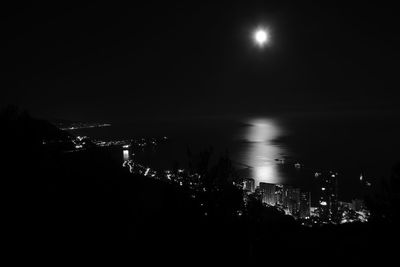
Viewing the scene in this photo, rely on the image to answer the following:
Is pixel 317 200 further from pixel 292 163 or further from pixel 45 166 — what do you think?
pixel 45 166

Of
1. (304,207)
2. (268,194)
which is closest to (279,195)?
(268,194)

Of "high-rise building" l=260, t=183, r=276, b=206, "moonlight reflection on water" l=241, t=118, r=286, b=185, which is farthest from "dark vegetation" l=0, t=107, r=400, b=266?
"moonlight reflection on water" l=241, t=118, r=286, b=185

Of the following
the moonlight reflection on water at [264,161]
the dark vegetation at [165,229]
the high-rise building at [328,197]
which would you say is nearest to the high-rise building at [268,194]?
the high-rise building at [328,197]

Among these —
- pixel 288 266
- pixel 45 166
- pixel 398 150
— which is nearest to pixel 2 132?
pixel 45 166

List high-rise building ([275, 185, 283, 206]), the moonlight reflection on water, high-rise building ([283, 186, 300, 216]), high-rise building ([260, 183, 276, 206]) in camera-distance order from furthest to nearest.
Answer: the moonlight reflection on water < high-rise building ([260, 183, 276, 206]) < high-rise building ([275, 185, 283, 206]) < high-rise building ([283, 186, 300, 216])

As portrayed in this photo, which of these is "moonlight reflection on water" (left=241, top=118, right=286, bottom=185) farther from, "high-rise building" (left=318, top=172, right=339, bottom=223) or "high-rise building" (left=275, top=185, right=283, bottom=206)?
"high-rise building" (left=275, top=185, right=283, bottom=206)

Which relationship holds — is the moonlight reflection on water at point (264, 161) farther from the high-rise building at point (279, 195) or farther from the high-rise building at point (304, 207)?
the high-rise building at point (304, 207)
